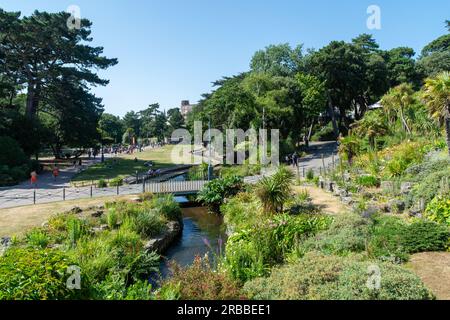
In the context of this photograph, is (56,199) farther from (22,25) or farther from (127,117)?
(127,117)

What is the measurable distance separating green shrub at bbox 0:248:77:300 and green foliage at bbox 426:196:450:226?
9775 millimetres

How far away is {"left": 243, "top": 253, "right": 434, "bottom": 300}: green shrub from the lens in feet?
20.4

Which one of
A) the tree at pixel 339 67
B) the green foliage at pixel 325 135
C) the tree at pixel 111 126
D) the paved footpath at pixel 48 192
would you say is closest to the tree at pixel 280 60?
the tree at pixel 339 67

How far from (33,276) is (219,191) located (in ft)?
50.0

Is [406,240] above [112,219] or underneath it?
above

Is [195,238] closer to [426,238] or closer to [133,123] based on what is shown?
[426,238]

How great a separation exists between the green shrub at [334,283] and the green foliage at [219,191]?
488 inches

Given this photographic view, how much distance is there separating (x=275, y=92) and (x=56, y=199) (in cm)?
2554

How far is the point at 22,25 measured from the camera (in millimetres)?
33344

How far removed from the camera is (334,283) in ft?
22.4

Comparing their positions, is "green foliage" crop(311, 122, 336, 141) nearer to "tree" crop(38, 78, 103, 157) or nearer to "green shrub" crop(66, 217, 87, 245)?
"tree" crop(38, 78, 103, 157)

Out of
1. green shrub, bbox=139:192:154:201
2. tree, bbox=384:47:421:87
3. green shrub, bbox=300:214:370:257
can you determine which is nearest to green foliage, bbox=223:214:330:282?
green shrub, bbox=300:214:370:257

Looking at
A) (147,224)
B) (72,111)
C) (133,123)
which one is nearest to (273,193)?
(147,224)

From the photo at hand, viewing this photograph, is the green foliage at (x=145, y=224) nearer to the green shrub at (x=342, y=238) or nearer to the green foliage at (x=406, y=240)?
the green shrub at (x=342, y=238)
